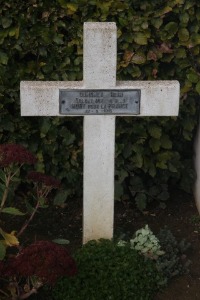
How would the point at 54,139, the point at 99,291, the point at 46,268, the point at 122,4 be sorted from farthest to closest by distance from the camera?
the point at 54,139 < the point at 122,4 < the point at 99,291 < the point at 46,268

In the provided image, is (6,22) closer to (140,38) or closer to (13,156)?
(140,38)

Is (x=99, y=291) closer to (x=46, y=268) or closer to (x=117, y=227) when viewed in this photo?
(x=46, y=268)

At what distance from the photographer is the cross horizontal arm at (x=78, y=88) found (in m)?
3.80

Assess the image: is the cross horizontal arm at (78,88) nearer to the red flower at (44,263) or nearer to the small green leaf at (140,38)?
the small green leaf at (140,38)

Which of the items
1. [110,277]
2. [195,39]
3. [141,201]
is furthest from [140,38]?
[110,277]

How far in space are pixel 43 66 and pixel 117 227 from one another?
1.33 meters

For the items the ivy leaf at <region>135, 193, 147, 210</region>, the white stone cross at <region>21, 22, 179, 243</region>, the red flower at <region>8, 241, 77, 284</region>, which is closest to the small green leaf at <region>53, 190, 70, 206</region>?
the ivy leaf at <region>135, 193, 147, 210</region>

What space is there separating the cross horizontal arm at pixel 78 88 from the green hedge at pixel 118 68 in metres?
0.70

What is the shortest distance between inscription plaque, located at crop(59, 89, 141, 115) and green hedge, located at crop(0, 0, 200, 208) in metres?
0.73

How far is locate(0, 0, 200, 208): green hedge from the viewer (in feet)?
14.4

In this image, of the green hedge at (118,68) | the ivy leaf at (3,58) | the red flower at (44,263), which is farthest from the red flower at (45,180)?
the ivy leaf at (3,58)

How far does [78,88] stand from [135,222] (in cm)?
149

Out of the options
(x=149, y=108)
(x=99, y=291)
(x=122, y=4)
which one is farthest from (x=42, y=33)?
(x=99, y=291)

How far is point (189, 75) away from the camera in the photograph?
179 inches
